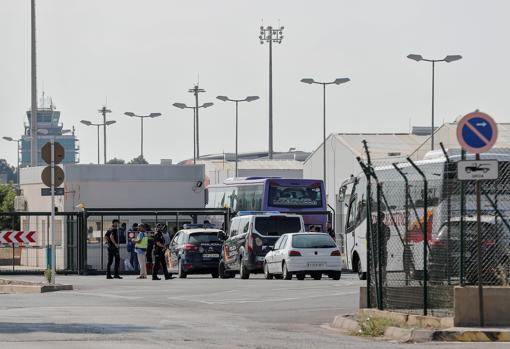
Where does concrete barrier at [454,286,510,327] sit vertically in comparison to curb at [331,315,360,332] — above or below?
above

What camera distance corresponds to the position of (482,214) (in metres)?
20.9

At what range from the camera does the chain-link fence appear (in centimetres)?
1980

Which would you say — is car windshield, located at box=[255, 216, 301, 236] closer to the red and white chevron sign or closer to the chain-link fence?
the red and white chevron sign

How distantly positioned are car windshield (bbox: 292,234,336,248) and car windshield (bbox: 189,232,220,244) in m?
6.21

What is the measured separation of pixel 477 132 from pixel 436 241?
2746mm

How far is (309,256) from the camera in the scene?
3878 centimetres

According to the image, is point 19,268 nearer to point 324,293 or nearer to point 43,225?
point 43,225

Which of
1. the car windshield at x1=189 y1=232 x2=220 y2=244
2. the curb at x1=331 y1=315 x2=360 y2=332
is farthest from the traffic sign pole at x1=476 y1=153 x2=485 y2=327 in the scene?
the car windshield at x1=189 y1=232 x2=220 y2=244

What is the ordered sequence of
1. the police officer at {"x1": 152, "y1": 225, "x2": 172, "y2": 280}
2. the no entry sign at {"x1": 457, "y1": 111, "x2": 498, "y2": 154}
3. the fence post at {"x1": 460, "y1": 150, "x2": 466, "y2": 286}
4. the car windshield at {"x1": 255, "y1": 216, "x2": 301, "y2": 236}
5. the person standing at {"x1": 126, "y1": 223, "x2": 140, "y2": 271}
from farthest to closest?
the person standing at {"x1": 126, "y1": 223, "x2": 140, "y2": 271}
the car windshield at {"x1": 255, "y1": 216, "x2": 301, "y2": 236}
the police officer at {"x1": 152, "y1": 225, "x2": 172, "y2": 280}
the fence post at {"x1": 460, "y1": 150, "x2": 466, "y2": 286}
the no entry sign at {"x1": 457, "y1": 111, "x2": 498, "y2": 154}

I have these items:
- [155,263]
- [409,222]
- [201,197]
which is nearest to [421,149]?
[201,197]

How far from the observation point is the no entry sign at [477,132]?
1858 centimetres

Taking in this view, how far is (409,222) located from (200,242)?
22707mm

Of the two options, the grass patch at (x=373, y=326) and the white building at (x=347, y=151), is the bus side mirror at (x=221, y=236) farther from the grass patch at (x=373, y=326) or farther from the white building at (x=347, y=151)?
the white building at (x=347, y=151)

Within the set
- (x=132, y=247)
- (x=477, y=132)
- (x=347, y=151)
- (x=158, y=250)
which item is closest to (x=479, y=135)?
(x=477, y=132)
